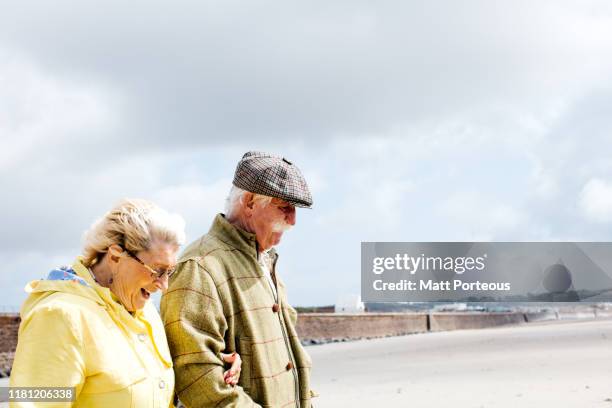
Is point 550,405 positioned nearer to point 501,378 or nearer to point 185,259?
point 501,378

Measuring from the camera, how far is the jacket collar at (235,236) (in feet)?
10.5

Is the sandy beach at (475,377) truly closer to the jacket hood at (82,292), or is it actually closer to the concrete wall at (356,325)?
the jacket hood at (82,292)

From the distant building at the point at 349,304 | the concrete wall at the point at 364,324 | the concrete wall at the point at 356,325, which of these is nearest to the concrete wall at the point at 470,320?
the concrete wall at the point at 364,324

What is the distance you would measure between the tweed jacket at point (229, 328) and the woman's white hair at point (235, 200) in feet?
0.16

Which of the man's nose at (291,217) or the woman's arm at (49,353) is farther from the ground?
the man's nose at (291,217)

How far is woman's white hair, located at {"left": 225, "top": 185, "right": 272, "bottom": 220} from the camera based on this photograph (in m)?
3.21

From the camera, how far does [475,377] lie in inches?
555

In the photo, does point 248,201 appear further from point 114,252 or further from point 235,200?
point 114,252

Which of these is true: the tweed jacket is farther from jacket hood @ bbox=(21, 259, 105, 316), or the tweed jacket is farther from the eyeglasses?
jacket hood @ bbox=(21, 259, 105, 316)

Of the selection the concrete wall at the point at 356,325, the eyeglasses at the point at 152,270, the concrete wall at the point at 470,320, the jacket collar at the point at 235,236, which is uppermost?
the concrete wall at the point at 470,320

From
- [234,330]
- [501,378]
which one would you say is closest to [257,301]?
[234,330]

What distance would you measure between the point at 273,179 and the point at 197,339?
72 centimetres

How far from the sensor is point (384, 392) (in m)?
12.2

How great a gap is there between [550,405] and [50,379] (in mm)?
8234
